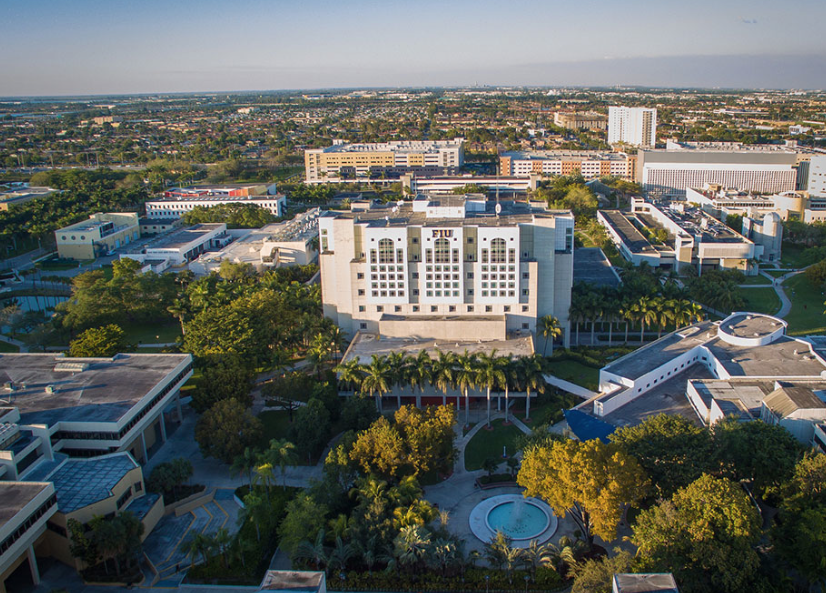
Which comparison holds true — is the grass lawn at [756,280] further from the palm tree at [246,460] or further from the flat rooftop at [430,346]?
the palm tree at [246,460]

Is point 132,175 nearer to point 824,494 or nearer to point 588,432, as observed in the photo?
point 588,432

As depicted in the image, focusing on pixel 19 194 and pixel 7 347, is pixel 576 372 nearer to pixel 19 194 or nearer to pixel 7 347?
pixel 7 347

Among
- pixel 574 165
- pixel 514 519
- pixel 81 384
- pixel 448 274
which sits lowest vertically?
pixel 514 519

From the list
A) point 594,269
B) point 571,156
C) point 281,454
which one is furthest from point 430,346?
point 571,156

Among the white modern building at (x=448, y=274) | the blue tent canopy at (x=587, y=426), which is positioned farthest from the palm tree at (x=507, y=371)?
the white modern building at (x=448, y=274)

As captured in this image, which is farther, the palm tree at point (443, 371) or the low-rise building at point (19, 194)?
the low-rise building at point (19, 194)

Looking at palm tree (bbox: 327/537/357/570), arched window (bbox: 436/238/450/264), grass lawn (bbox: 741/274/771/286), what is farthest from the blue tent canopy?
grass lawn (bbox: 741/274/771/286)
